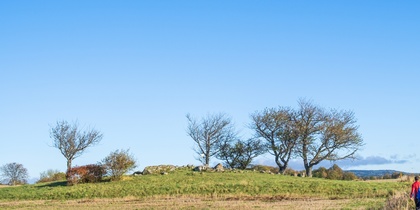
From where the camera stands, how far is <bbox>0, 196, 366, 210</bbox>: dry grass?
31.8 metres

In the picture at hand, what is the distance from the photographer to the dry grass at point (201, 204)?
31.8 meters

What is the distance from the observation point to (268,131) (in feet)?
253

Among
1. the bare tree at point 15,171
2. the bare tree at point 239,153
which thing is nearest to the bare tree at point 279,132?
the bare tree at point 239,153

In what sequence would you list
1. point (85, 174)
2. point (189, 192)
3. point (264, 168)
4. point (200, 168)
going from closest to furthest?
point (189, 192) → point (85, 174) → point (200, 168) → point (264, 168)

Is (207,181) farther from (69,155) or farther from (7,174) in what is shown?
(7,174)

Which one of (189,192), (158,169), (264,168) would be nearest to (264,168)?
(264,168)

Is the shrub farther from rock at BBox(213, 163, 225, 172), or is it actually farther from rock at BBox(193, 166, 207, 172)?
rock at BBox(193, 166, 207, 172)

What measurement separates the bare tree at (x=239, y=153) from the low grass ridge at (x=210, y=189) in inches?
947

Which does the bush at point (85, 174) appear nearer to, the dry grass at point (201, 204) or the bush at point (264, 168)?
the dry grass at point (201, 204)

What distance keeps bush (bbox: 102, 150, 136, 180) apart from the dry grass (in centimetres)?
1614

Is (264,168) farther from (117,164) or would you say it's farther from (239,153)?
(117,164)

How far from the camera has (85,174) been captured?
56.9 metres

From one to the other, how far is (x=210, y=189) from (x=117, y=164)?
1543 centimetres

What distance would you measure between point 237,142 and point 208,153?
16.2 ft
